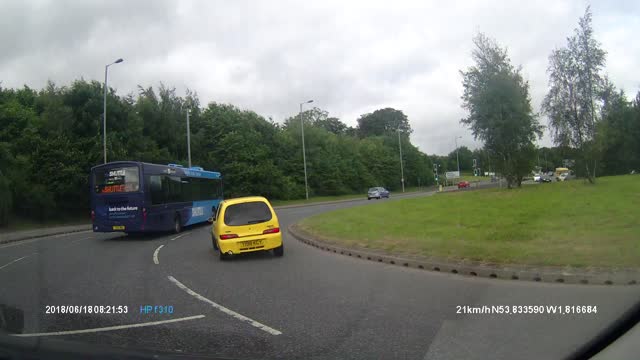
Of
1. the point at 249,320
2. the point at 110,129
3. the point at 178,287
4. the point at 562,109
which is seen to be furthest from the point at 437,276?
the point at 110,129

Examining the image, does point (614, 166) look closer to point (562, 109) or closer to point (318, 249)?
point (562, 109)

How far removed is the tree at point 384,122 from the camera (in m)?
118

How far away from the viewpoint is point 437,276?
28.6ft

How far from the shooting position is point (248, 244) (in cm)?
1168

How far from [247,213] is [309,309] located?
5.87 m

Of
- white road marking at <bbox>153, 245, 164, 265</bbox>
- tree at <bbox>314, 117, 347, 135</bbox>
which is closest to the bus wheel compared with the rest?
white road marking at <bbox>153, 245, 164, 265</bbox>

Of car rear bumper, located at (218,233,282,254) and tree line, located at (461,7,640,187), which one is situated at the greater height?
tree line, located at (461,7,640,187)

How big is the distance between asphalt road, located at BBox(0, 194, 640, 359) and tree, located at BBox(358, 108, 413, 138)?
10868cm

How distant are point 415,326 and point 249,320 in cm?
207

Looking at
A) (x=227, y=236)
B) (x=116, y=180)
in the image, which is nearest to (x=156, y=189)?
(x=116, y=180)

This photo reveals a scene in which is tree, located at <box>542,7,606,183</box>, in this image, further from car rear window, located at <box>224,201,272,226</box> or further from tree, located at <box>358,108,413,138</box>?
tree, located at <box>358,108,413,138</box>
